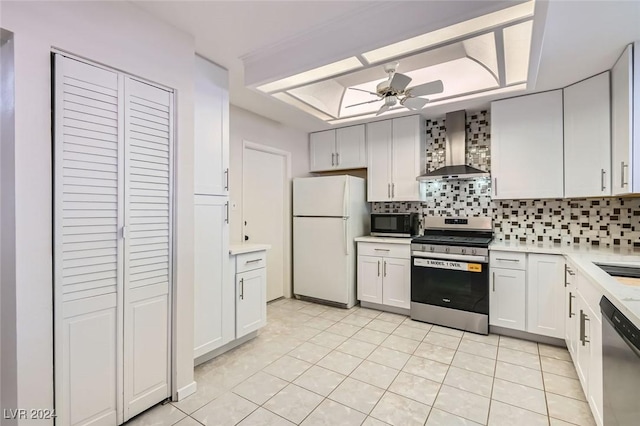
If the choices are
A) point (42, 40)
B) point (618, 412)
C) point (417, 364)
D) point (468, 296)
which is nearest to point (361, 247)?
point (468, 296)

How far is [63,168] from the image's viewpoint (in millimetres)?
1467

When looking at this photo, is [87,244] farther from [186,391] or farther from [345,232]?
[345,232]

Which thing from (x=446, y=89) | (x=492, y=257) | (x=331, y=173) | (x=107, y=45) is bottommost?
(x=492, y=257)

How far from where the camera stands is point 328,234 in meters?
3.87

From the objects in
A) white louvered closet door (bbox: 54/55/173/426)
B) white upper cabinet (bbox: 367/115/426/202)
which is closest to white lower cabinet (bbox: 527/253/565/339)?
white upper cabinet (bbox: 367/115/426/202)

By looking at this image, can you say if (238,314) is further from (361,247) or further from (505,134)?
(505,134)

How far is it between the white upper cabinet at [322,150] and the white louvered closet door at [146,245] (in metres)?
2.63

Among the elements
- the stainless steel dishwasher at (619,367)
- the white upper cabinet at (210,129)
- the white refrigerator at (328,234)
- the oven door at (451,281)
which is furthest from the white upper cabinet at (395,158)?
the stainless steel dishwasher at (619,367)

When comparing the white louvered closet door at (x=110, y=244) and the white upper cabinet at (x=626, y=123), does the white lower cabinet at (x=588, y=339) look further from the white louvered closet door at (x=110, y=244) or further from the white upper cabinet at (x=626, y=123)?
the white louvered closet door at (x=110, y=244)

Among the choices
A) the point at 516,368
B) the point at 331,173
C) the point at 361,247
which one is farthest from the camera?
the point at 331,173

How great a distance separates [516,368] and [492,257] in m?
1.01

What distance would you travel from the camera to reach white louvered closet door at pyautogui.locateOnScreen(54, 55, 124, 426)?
1.46 meters

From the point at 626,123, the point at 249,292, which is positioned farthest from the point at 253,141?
the point at 626,123

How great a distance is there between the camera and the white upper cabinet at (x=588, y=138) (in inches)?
98.3
